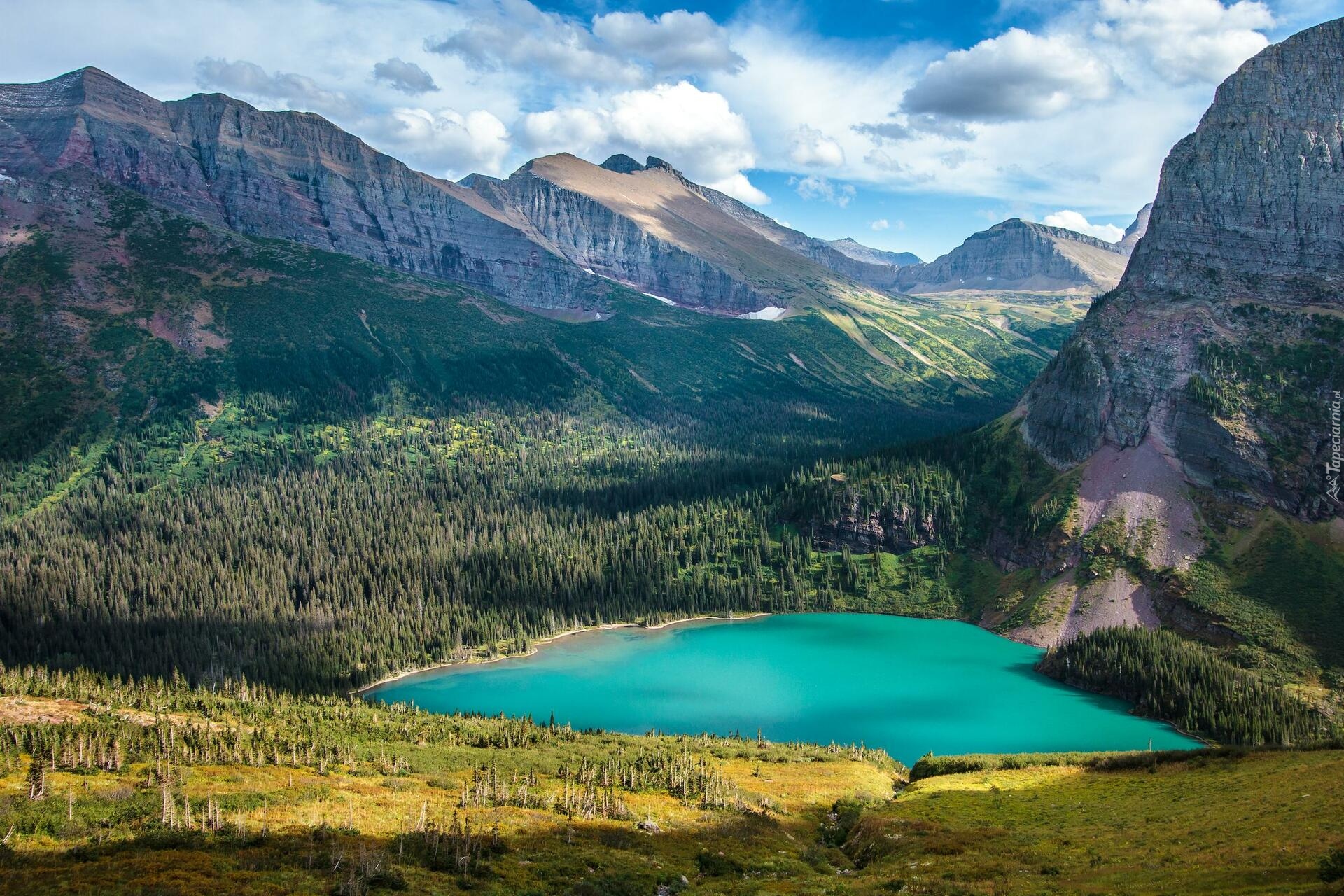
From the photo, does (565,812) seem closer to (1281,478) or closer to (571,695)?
(571,695)

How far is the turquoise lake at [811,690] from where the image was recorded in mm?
131625

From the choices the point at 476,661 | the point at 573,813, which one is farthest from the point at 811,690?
the point at 573,813

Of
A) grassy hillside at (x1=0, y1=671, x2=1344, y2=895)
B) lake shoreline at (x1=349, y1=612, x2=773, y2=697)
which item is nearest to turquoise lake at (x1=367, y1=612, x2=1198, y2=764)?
lake shoreline at (x1=349, y1=612, x2=773, y2=697)

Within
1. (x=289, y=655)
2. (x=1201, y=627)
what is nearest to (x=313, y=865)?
(x=289, y=655)

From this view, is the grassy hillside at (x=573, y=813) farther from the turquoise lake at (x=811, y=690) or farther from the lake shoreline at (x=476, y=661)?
the lake shoreline at (x=476, y=661)

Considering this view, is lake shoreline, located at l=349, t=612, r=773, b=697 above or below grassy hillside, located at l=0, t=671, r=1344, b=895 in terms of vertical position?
below

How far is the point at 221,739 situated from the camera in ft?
285

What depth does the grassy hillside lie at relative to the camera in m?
49.8

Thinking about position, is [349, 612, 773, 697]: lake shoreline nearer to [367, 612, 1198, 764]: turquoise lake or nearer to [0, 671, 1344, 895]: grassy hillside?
[367, 612, 1198, 764]: turquoise lake

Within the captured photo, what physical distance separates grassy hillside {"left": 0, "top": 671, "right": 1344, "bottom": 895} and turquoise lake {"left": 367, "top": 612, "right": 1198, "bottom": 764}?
81.3 feet

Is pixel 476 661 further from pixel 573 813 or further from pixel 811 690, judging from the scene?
pixel 573 813

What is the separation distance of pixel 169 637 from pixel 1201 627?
183 m

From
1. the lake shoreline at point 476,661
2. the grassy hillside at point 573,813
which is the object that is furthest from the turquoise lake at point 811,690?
the grassy hillside at point 573,813

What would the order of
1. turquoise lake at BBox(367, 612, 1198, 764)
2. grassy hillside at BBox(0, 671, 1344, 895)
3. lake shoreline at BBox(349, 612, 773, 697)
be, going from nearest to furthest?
1. grassy hillside at BBox(0, 671, 1344, 895)
2. turquoise lake at BBox(367, 612, 1198, 764)
3. lake shoreline at BBox(349, 612, 773, 697)
